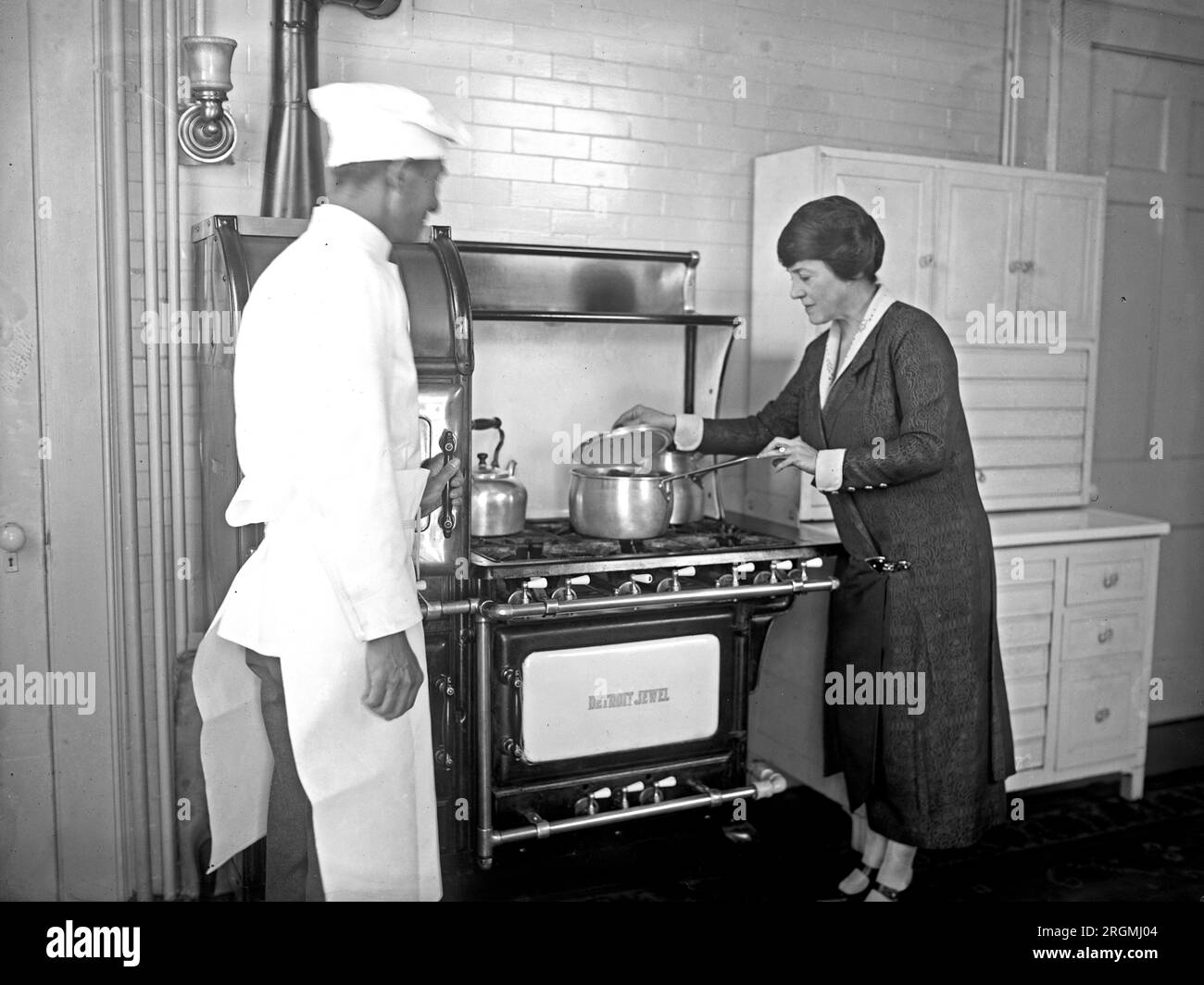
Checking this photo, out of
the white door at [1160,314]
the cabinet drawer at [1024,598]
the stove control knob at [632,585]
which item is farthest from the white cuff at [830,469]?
the white door at [1160,314]

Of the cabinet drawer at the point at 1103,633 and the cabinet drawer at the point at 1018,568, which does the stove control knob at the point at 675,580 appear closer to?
the cabinet drawer at the point at 1018,568

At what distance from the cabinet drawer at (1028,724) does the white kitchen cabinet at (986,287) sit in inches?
27.9

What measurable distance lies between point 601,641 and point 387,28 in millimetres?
1712

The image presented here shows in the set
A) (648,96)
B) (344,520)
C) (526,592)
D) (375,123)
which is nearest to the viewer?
(344,520)

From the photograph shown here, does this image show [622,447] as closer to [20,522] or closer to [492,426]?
[492,426]

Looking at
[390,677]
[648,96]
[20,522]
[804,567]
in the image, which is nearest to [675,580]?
[804,567]

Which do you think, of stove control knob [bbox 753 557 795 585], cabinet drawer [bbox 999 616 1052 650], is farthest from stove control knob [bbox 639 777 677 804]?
cabinet drawer [bbox 999 616 1052 650]

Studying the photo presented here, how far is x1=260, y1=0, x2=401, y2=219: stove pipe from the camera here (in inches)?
110

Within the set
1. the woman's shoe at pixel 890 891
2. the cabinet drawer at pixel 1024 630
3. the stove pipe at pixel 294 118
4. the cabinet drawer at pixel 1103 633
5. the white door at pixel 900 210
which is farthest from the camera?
the cabinet drawer at pixel 1103 633

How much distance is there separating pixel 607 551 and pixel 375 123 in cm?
131

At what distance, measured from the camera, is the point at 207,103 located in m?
2.72

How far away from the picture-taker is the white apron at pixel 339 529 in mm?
2236
